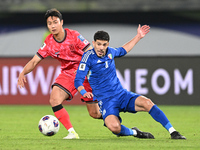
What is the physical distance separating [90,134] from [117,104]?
3.47 feet

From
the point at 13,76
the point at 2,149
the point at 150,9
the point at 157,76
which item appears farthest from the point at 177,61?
the point at 2,149

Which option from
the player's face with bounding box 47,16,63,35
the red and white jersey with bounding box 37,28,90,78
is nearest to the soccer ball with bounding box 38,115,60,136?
the red and white jersey with bounding box 37,28,90,78

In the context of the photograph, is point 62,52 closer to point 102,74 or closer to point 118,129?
point 102,74

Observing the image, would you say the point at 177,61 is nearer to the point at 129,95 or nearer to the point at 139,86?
the point at 139,86

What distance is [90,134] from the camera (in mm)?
7918

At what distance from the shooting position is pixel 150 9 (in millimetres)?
16344

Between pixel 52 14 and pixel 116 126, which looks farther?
pixel 52 14

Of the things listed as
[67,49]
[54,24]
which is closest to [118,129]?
[67,49]

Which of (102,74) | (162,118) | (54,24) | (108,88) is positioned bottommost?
(162,118)

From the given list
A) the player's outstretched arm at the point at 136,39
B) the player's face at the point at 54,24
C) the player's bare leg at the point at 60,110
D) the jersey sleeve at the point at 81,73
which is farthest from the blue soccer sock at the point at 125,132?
the player's face at the point at 54,24

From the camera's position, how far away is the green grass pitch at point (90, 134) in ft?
20.5

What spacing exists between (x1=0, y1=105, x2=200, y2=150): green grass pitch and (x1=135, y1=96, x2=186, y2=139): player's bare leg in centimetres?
13

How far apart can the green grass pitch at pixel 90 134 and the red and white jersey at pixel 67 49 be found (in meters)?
1.13

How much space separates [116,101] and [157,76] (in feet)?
22.0
